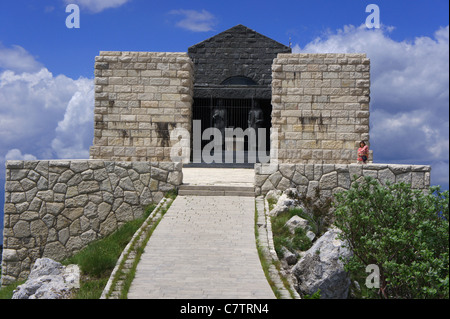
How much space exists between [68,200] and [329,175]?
6.24 metres

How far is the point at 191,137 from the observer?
1781 centimetres

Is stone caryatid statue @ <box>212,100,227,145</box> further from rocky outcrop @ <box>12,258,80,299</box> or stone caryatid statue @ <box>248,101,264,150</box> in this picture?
rocky outcrop @ <box>12,258,80,299</box>

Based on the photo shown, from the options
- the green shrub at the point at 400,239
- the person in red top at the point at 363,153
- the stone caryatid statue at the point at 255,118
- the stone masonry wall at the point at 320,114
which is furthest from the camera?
the stone caryatid statue at the point at 255,118

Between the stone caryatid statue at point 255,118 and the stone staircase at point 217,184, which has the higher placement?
the stone caryatid statue at point 255,118

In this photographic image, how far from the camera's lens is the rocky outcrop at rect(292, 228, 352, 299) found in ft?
25.4

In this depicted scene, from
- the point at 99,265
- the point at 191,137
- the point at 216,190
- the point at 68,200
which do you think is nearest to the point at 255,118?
the point at 191,137

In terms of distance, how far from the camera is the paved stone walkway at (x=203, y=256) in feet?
21.1

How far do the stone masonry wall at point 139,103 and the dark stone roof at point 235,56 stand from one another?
688cm

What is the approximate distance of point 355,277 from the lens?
29.6ft

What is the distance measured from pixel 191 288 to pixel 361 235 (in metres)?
3.67

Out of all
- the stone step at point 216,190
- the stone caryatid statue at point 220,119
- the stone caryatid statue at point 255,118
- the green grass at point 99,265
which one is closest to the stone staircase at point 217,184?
the stone step at point 216,190

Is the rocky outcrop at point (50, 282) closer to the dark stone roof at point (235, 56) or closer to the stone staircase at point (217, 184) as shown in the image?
the stone staircase at point (217, 184)

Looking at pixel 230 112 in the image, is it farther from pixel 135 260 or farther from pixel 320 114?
pixel 135 260
